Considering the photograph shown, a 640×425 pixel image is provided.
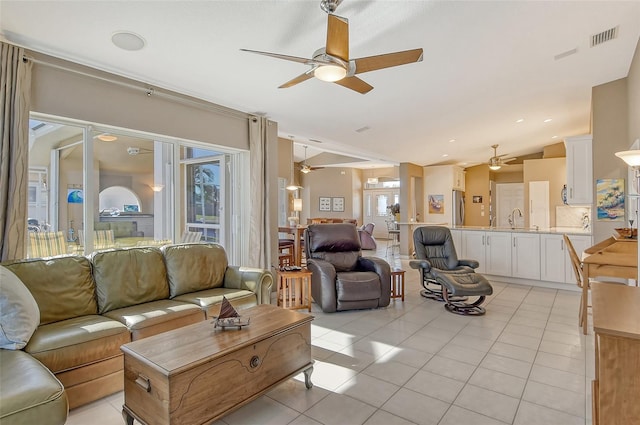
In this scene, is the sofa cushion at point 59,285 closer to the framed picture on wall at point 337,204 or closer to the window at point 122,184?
the window at point 122,184

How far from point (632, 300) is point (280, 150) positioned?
7348mm

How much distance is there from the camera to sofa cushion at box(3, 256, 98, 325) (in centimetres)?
248

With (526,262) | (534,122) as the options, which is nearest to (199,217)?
(526,262)

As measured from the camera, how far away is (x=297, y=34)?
284 centimetres

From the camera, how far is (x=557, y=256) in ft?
17.3

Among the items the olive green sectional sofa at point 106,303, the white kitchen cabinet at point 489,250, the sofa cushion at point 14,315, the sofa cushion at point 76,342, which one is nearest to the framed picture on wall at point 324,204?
the white kitchen cabinet at point 489,250

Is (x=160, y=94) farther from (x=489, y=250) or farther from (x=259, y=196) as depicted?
(x=489, y=250)

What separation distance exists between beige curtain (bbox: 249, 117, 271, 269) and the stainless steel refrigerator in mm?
6848

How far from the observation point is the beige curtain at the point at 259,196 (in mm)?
4758

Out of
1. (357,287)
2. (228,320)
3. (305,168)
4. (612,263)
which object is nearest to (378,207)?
(305,168)

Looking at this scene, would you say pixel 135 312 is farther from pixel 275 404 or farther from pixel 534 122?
pixel 534 122

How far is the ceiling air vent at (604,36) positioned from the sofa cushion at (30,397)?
546cm

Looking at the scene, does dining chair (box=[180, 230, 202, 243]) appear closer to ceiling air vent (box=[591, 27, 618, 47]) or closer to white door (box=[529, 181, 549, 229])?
ceiling air vent (box=[591, 27, 618, 47])

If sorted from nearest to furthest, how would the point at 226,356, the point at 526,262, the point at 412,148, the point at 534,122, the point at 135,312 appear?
the point at 226,356, the point at 135,312, the point at 526,262, the point at 534,122, the point at 412,148
